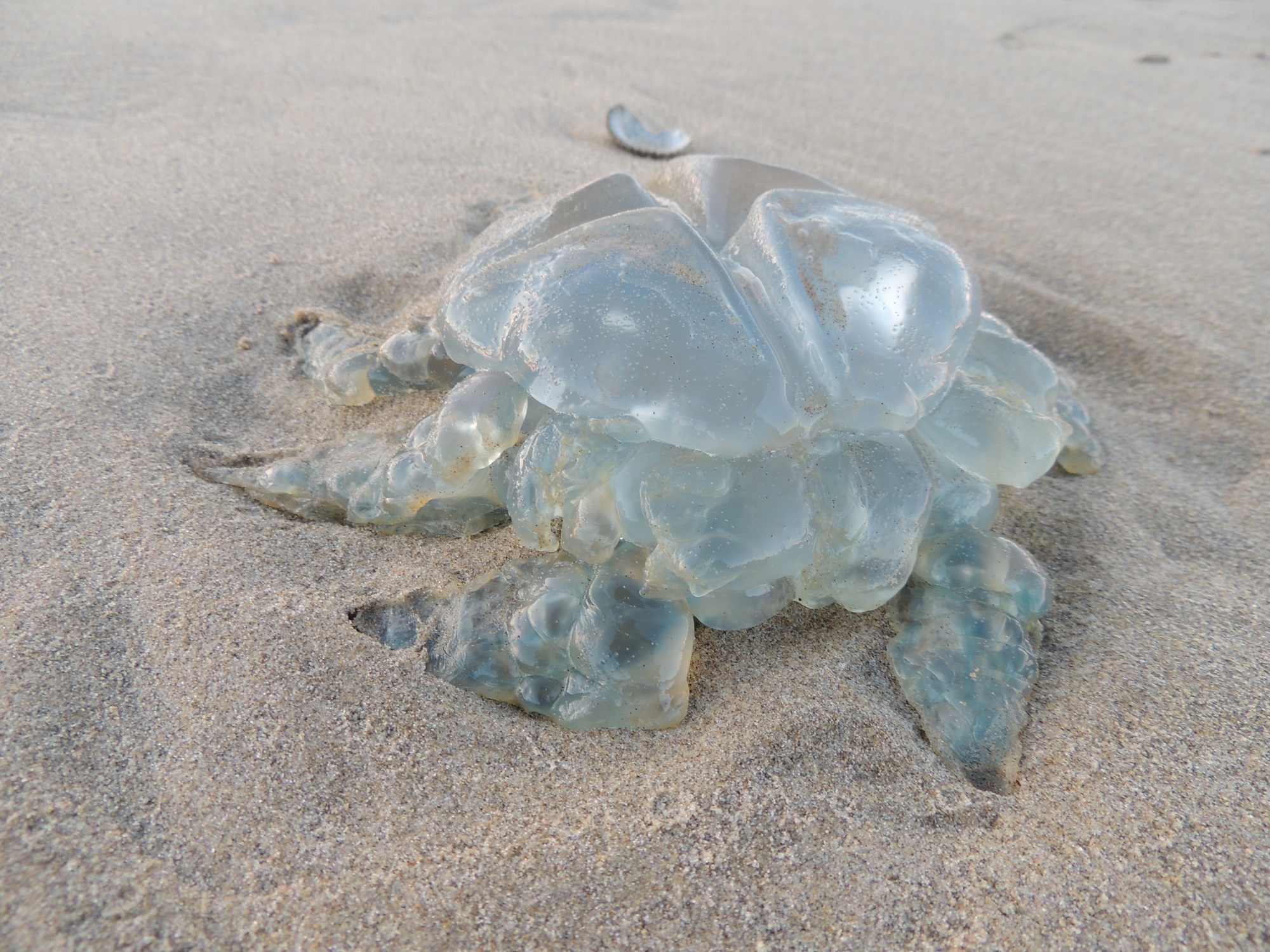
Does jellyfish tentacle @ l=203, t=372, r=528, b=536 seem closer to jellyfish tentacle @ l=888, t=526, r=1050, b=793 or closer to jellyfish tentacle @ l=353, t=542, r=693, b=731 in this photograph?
jellyfish tentacle @ l=353, t=542, r=693, b=731

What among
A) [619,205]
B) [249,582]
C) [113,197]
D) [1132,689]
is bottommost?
[1132,689]

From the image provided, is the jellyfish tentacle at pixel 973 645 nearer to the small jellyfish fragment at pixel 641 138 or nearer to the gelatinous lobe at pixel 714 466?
the gelatinous lobe at pixel 714 466

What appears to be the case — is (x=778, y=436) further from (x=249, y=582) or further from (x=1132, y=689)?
(x=249, y=582)

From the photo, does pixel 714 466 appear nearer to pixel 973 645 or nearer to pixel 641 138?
pixel 973 645

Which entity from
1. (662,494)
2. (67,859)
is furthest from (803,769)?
(67,859)

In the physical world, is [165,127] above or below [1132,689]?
above

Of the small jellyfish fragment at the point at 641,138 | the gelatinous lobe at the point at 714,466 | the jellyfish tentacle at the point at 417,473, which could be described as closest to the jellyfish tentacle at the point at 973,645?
the gelatinous lobe at the point at 714,466
